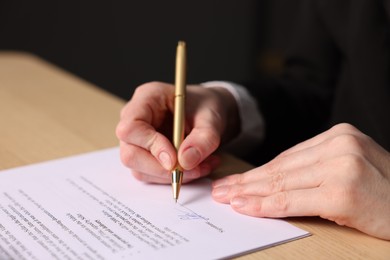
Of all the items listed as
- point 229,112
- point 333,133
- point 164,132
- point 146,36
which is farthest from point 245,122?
point 146,36

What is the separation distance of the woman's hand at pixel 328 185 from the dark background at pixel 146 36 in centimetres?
199

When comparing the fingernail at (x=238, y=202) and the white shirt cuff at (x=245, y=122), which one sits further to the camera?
the white shirt cuff at (x=245, y=122)

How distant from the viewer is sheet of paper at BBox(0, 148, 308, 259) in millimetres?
569

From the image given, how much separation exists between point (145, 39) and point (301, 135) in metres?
1.79

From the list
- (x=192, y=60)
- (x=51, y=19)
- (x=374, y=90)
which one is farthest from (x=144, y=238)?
(x=192, y=60)

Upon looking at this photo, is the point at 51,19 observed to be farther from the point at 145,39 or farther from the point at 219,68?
the point at 219,68

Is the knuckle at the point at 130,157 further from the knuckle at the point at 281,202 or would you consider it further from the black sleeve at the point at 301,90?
the black sleeve at the point at 301,90

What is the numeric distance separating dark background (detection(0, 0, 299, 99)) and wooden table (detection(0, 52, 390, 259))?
4.07ft

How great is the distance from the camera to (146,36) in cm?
282

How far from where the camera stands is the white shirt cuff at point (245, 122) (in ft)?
3.11

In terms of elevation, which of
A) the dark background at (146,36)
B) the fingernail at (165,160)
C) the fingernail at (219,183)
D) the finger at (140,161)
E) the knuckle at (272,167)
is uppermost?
the knuckle at (272,167)

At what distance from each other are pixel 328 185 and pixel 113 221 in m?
0.23

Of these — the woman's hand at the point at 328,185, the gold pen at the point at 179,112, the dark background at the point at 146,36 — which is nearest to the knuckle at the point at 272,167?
the woman's hand at the point at 328,185
